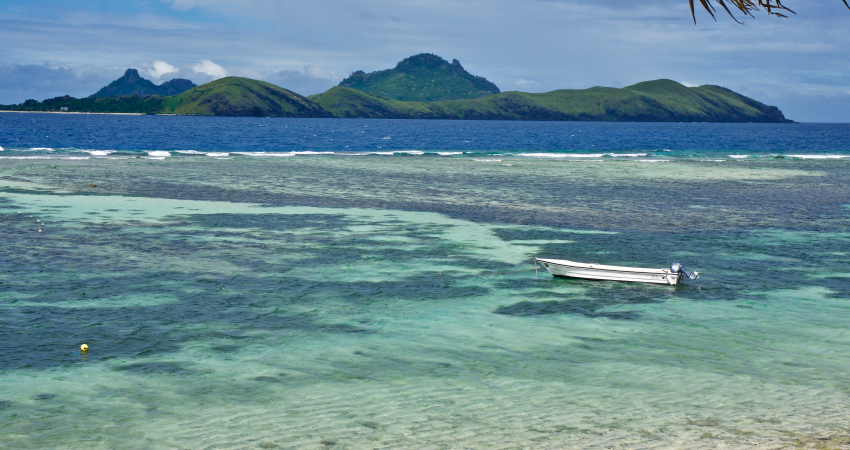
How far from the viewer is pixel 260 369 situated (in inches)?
469

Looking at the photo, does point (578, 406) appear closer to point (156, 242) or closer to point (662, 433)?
point (662, 433)

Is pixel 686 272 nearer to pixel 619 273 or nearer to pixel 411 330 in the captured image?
pixel 619 273

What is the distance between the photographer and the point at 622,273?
728 inches

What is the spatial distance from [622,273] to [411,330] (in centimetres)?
688

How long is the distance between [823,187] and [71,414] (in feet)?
162

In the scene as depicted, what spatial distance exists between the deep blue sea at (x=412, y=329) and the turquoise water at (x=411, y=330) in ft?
0.21

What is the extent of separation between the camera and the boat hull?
59.9 ft

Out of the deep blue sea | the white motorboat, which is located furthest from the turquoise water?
the white motorboat

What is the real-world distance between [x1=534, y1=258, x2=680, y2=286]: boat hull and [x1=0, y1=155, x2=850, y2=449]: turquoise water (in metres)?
0.35

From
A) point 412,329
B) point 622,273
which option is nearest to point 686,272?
point 622,273

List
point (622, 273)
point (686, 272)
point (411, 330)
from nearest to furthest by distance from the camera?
point (411, 330), point (686, 272), point (622, 273)

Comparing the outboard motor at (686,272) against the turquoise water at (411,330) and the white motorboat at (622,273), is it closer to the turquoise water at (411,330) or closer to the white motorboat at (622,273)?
the white motorboat at (622,273)

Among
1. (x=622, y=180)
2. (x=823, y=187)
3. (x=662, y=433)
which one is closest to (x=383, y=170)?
(x=622, y=180)

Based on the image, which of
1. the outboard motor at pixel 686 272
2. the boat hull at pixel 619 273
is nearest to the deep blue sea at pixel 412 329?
the boat hull at pixel 619 273
